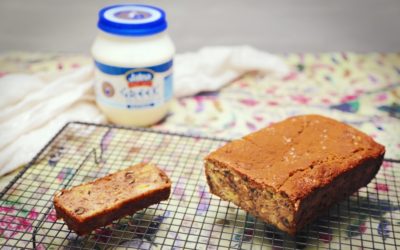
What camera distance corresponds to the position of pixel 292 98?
226 centimetres

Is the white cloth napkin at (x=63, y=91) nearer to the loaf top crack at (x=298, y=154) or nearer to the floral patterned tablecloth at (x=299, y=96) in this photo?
the floral patterned tablecloth at (x=299, y=96)

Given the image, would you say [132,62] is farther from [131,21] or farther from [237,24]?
[237,24]

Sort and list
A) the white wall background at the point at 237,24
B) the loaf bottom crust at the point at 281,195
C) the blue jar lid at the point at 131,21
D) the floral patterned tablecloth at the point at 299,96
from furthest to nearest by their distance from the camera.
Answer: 1. the white wall background at the point at 237,24
2. the floral patterned tablecloth at the point at 299,96
3. the blue jar lid at the point at 131,21
4. the loaf bottom crust at the point at 281,195

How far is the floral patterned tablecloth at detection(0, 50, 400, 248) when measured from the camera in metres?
2.03

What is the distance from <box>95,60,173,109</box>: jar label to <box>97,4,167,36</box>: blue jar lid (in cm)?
13

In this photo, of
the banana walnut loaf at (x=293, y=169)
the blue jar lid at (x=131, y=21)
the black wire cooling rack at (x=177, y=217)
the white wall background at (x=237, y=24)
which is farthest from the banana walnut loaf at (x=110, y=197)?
the white wall background at (x=237, y=24)

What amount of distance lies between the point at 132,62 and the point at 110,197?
2.04 ft

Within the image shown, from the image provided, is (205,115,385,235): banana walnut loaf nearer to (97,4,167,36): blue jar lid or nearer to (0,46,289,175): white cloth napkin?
(97,4,167,36): blue jar lid

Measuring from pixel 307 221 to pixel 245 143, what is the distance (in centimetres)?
27

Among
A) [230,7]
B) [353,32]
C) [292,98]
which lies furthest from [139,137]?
[353,32]

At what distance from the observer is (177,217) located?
145 cm

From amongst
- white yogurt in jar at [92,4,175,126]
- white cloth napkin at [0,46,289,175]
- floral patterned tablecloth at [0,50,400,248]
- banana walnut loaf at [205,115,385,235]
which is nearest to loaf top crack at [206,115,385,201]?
banana walnut loaf at [205,115,385,235]

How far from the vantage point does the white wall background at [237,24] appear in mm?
2471

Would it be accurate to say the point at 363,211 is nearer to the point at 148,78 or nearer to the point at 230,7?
the point at 148,78
